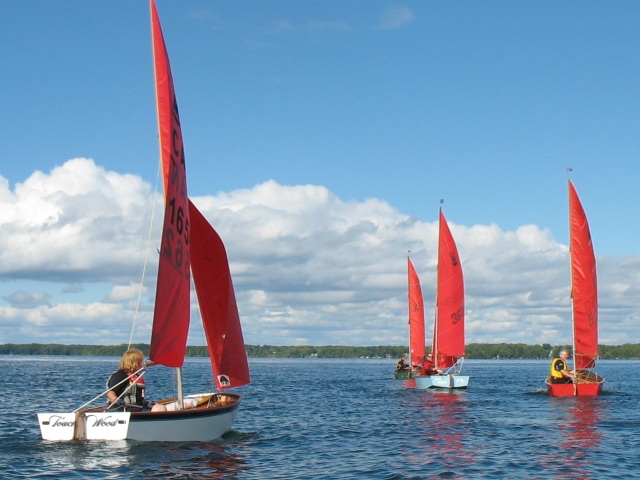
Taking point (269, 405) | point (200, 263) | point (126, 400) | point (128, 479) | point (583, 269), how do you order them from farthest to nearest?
point (583, 269) < point (269, 405) < point (200, 263) < point (126, 400) < point (128, 479)

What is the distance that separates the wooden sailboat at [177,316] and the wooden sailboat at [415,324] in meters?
42.3

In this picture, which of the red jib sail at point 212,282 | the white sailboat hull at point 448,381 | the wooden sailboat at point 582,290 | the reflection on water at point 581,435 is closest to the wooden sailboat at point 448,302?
the white sailboat hull at point 448,381

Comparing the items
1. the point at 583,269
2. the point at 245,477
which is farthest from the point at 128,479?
the point at 583,269

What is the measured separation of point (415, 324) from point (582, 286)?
81.6 feet

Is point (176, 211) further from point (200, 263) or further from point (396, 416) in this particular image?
point (396, 416)

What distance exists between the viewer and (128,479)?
1906 centimetres

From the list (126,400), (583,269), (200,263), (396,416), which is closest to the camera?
(126,400)

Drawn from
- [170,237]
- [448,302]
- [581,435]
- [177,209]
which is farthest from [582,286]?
[170,237]

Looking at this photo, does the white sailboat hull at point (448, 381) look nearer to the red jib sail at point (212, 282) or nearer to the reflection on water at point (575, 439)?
the reflection on water at point (575, 439)

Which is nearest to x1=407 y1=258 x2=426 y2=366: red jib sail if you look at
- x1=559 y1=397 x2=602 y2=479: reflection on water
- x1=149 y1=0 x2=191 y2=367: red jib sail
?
x1=559 y1=397 x2=602 y2=479: reflection on water

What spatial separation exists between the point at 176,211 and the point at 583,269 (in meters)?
30.3

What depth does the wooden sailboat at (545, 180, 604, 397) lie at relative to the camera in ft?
Answer: 151

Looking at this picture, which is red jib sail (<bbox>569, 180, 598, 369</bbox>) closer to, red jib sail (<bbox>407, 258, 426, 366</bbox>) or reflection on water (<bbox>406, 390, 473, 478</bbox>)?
reflection on water (<bbox>406, 390, 473, 478</bbox>)

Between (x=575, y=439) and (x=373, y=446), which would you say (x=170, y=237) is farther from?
(x=575, y=439)
